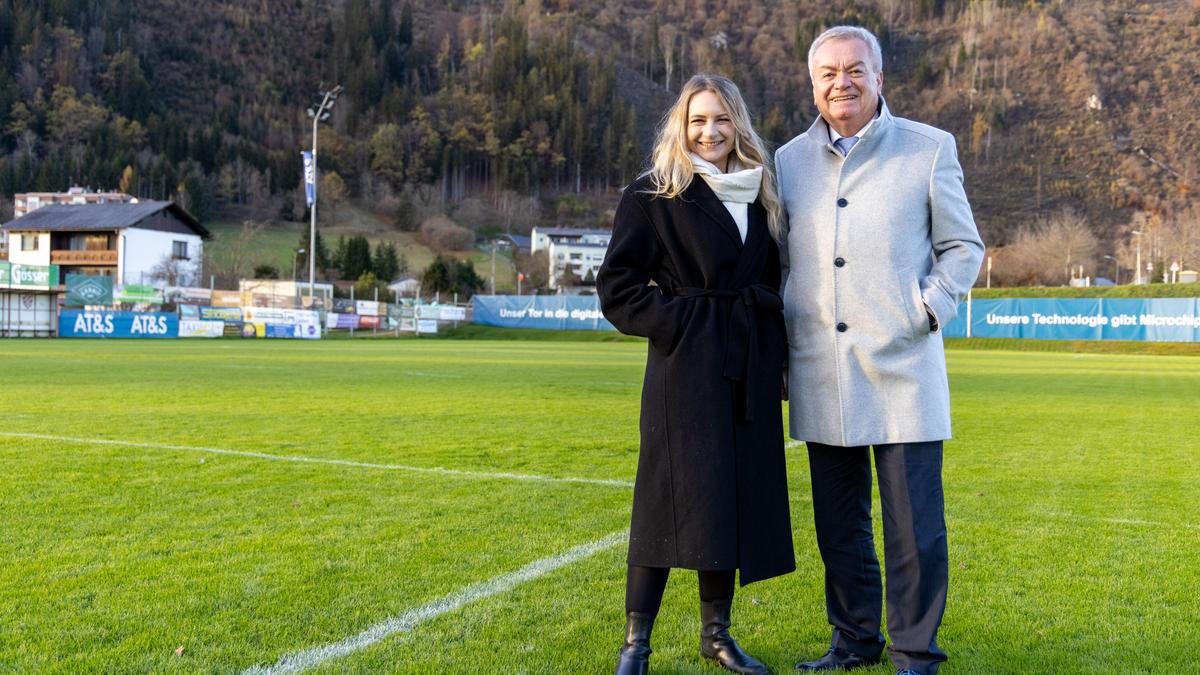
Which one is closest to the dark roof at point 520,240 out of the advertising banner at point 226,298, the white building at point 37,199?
the white building at point 37,199

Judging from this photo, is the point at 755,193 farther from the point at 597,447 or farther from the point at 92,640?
the point at 597,447

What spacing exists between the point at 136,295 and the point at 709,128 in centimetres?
3947

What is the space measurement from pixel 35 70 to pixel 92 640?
158 m

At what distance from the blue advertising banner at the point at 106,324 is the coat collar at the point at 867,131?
35937mm

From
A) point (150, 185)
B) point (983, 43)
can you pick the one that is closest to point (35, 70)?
point (150, 185)

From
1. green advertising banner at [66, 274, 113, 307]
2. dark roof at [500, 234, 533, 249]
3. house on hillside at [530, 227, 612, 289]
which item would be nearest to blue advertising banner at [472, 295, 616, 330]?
green advertising banner at [66, 274, 113, 307]

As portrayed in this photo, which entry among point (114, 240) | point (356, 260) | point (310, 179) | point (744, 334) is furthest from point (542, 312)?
point (744, 334)

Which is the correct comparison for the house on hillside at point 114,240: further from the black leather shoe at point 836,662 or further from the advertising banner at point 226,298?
the black leather shoe at point 836,662

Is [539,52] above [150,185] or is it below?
above

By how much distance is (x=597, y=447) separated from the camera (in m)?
7.70

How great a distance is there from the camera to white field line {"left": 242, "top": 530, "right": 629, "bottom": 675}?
9.43 feet

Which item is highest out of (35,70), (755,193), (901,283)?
(35,70)

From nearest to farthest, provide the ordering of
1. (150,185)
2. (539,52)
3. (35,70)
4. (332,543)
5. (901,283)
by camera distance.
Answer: (901,283), (332,543), (150,185), (35,70), (539,52)

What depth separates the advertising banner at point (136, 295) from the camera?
37594 millimetres
